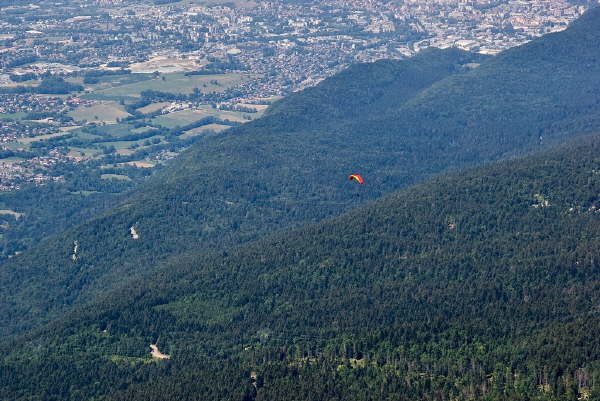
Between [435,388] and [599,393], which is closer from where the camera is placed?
[599,393]

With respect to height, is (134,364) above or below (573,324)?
below

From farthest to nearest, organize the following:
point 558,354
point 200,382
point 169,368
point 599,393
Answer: point 169,368 → point 200,382 → point 558,354 → point 599,393

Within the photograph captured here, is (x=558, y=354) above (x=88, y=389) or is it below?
above

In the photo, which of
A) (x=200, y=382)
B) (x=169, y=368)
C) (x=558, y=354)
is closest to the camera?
(x=558, y=354)

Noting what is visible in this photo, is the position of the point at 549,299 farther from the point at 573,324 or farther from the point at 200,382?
the point at 200,382

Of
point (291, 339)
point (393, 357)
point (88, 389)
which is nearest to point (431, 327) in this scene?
point (393, 357)

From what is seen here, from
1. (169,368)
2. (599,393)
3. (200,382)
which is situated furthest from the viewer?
(169,368)

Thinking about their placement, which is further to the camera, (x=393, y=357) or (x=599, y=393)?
(x=393, y=357)

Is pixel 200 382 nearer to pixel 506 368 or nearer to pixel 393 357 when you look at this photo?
pixel 393 357

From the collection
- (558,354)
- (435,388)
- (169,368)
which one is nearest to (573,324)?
(558,354)
